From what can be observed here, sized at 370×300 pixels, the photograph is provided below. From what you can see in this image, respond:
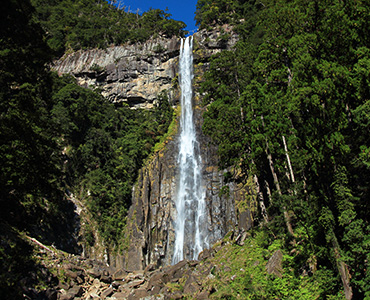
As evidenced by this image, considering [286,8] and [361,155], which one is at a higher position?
[286,8]

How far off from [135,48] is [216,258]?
114 feet

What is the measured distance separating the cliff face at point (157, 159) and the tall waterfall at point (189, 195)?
1.87 ft

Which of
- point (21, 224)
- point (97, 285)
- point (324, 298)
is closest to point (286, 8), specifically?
point (324, 298)

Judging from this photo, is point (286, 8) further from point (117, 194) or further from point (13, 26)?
point (117, 194)

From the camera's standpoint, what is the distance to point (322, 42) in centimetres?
1084

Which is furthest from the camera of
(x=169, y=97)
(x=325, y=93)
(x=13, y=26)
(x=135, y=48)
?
(x=135, y=48)

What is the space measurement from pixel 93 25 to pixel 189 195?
34202 millimetres

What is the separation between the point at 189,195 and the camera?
26.8m

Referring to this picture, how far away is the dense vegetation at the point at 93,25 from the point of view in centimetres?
4284

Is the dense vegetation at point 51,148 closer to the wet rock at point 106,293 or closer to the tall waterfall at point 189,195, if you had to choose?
the tall waterfall at point 189,195

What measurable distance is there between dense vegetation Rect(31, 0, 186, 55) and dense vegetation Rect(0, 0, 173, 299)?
1423mm

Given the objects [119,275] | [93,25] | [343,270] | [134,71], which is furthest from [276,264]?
[93,25]

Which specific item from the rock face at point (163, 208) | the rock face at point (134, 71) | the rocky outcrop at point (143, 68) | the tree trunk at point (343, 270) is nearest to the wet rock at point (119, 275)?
the rock face at point (163, 208)

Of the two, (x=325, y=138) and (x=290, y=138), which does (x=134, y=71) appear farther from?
(x=325, y=138)
